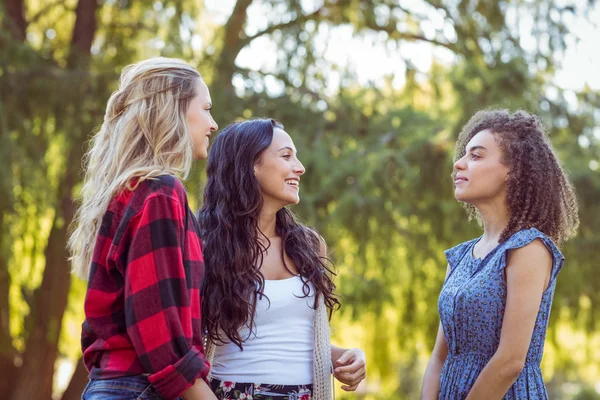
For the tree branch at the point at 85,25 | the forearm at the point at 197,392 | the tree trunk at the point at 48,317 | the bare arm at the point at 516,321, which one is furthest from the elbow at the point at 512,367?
the tree branch at the point at 85,25

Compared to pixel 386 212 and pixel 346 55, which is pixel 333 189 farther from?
pixel 346 55

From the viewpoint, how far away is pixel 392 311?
7.68 m

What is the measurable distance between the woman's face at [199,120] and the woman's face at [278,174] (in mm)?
511

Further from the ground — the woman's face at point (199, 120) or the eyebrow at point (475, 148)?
the woman's face at point (199, 120)

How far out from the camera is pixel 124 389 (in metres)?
1.81

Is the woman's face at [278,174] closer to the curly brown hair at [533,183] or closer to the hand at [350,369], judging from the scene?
the hand at [350,369]

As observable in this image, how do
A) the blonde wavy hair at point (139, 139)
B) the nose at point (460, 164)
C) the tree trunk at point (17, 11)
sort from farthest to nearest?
the tree trunk at point (17, 11) < the nose at point (460, 164) < the blonde wavy hair at point (139, 139)

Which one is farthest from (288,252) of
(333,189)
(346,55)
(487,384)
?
(346,55)

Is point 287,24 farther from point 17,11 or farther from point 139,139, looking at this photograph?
point 139,139

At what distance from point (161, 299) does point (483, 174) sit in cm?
107

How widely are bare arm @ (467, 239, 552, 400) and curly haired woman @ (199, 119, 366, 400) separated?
15.9 inches

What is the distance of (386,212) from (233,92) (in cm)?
160

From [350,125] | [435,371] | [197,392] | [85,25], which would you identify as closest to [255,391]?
[197,392]

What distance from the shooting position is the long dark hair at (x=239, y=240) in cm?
237
